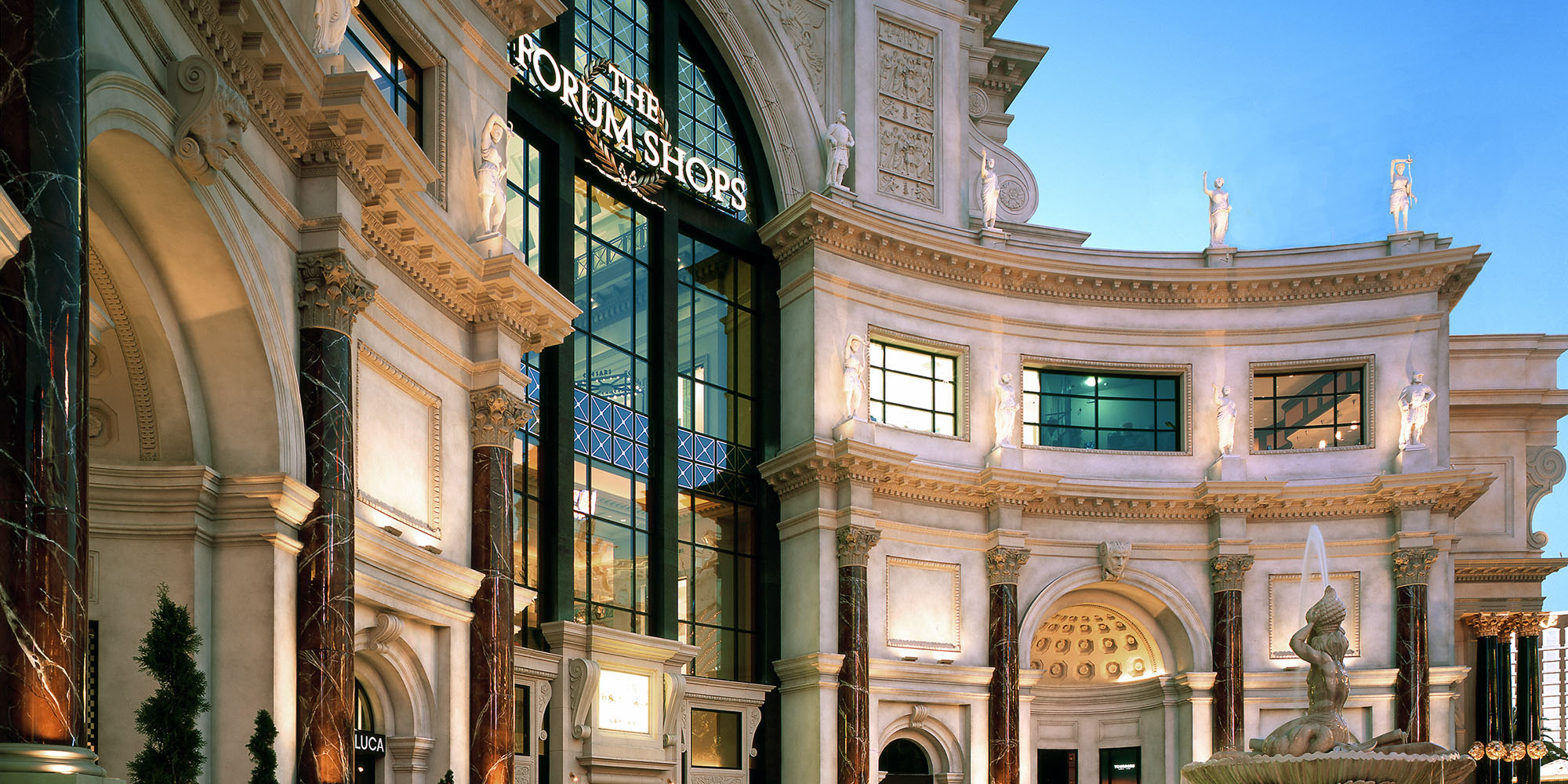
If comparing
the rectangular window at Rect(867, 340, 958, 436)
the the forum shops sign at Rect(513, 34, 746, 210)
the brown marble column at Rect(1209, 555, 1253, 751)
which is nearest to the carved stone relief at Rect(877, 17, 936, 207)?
the rectangular window at Rect(867, 340, 958, 436)

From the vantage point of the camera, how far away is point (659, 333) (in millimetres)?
29906

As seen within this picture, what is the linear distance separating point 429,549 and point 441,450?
4.63 feet

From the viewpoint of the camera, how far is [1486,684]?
1495 inches

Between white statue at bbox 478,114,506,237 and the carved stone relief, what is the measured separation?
13.4 metres

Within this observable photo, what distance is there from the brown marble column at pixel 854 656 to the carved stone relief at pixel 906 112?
8.40m

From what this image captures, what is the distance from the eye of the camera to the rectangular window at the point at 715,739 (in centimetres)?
2956

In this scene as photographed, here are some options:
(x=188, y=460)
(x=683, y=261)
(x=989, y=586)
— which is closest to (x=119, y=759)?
(x=188, y=460)

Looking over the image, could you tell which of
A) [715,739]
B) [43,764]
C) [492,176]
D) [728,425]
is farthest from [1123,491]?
[43,764]

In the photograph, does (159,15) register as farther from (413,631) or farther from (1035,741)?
(1035,741)

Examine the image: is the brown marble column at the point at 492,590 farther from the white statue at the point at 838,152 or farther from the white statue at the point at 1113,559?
the white statue at the point at 1113,559

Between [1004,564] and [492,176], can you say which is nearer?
[492,176]

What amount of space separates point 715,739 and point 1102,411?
12.2 m

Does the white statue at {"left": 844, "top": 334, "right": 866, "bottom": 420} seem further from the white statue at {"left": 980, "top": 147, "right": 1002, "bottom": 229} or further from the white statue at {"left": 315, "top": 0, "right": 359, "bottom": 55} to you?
the white statue at {"left": 315, "top": 0, "right": 359, "bottom": 55}

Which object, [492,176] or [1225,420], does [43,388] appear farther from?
[1225,420]
